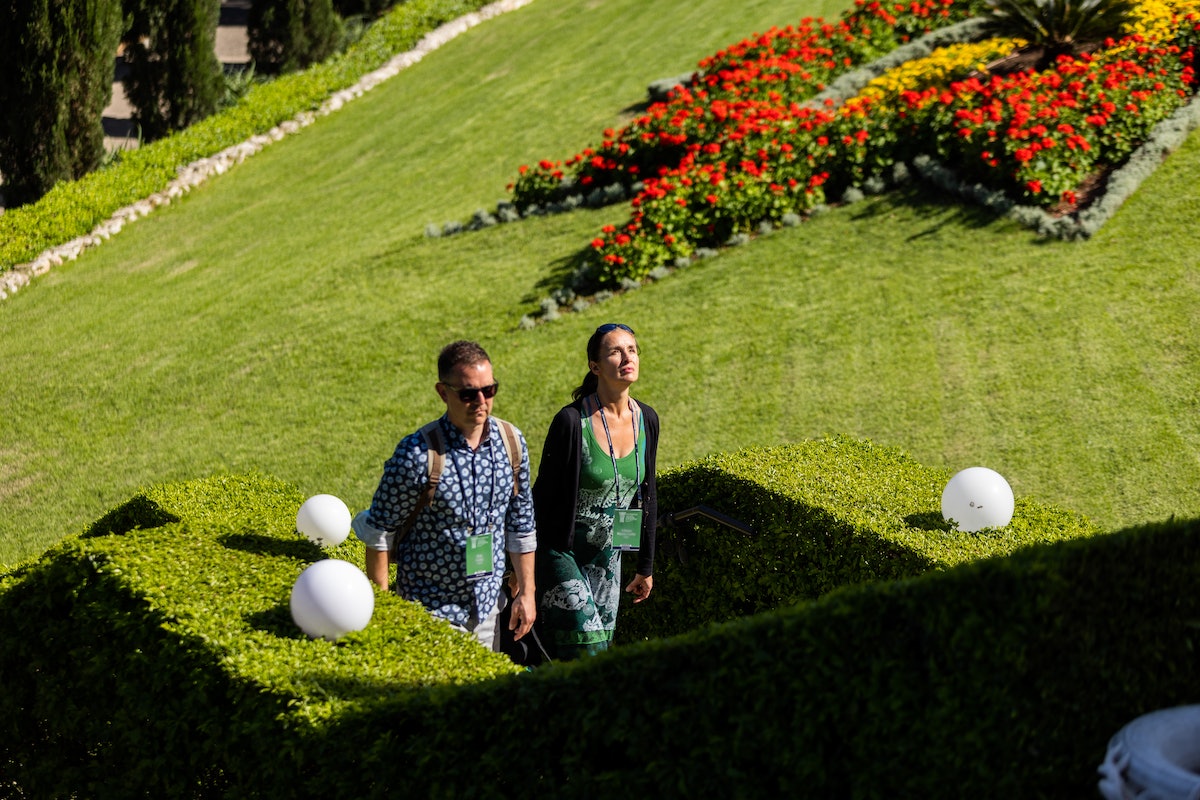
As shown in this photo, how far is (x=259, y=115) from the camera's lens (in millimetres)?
17234

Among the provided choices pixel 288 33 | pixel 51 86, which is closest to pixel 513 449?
pixel 51 86

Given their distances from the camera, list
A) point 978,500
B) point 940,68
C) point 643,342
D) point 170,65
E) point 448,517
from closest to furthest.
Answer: point 448,517 → point 978,500 → point 643,342 → point 940,68 → point 170,65

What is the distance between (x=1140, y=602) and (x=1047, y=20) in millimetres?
10484

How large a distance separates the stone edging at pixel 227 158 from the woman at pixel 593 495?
10.0 metres

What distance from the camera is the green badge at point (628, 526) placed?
16.0 ft

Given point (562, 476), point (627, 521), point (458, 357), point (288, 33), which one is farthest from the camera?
point (288, 33)

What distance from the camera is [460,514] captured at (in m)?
4.36

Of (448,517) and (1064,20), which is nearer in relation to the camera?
(448,517)

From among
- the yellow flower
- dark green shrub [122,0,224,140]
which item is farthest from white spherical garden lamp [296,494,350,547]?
dark green shrub [122,0,224,140]

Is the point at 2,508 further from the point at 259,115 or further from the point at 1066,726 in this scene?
the point at 259,115

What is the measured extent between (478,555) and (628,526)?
734mm

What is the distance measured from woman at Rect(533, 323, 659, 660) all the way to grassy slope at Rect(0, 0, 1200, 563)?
3563mm

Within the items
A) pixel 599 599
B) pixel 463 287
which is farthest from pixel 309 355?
pixel 599 599

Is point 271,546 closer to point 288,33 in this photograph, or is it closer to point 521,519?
point 521,519
